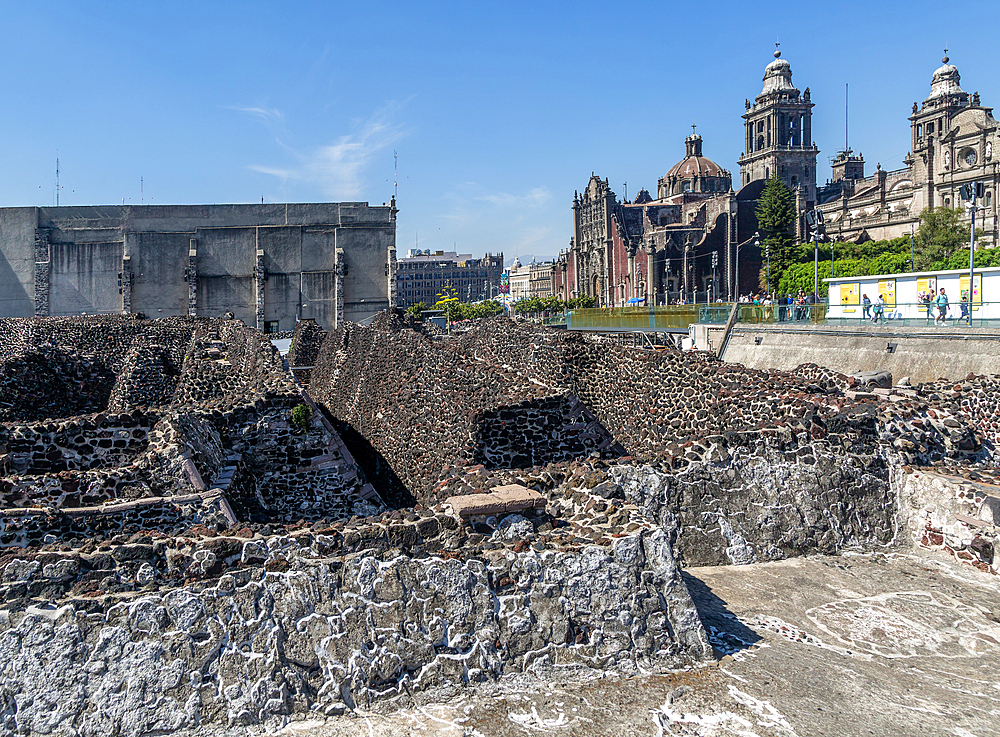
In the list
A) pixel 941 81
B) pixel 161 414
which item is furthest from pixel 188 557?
pixel 941 81

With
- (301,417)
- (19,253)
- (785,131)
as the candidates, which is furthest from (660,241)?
(301,417)

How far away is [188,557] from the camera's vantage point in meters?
4.51

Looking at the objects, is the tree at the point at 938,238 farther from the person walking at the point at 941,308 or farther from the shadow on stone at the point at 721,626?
the shadow on stone at the point at 721,626

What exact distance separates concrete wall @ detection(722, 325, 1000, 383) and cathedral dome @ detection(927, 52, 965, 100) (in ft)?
215

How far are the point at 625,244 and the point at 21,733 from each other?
8239cm

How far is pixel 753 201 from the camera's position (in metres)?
81.8

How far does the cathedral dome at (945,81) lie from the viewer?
75.8 m

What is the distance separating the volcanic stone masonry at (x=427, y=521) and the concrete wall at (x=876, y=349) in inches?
266

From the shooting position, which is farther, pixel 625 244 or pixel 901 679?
pixel 625 244

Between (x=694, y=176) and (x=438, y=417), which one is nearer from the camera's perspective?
(x=438, y=417)

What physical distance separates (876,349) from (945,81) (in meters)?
71.7

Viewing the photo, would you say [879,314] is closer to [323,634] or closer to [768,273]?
[323,634]

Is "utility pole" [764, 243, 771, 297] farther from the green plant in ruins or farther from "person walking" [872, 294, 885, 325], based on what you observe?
the green plant in ruins

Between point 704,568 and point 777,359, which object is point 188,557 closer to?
point 704,568
